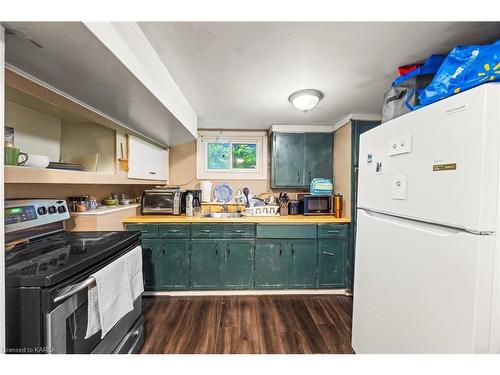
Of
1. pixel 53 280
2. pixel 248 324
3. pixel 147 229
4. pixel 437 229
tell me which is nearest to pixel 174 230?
pixel 147 229

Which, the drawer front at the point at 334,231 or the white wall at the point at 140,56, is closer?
the white wall at the point at 140,56

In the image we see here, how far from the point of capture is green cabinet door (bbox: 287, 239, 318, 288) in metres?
2.26

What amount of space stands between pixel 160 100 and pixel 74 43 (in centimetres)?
54

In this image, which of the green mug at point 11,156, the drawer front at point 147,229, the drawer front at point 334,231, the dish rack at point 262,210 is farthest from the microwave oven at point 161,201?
the drawer front at point 334,231

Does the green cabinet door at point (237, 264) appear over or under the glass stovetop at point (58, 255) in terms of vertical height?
under

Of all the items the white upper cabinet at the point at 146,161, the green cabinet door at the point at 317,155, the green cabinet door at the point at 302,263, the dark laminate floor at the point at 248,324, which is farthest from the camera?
the green cabinet door at the point at 317,155

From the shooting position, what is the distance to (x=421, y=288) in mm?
838

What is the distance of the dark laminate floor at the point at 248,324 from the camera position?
154 centimetres

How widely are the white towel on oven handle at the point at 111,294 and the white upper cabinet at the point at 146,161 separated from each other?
988 millimetres

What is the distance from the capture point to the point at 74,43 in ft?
2.35

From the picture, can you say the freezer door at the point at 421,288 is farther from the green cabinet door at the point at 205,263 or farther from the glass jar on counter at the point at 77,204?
the glass jar on counter at the point at 77,204

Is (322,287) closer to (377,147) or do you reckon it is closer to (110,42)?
(377,147)

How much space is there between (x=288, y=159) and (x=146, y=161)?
175 centimetres
